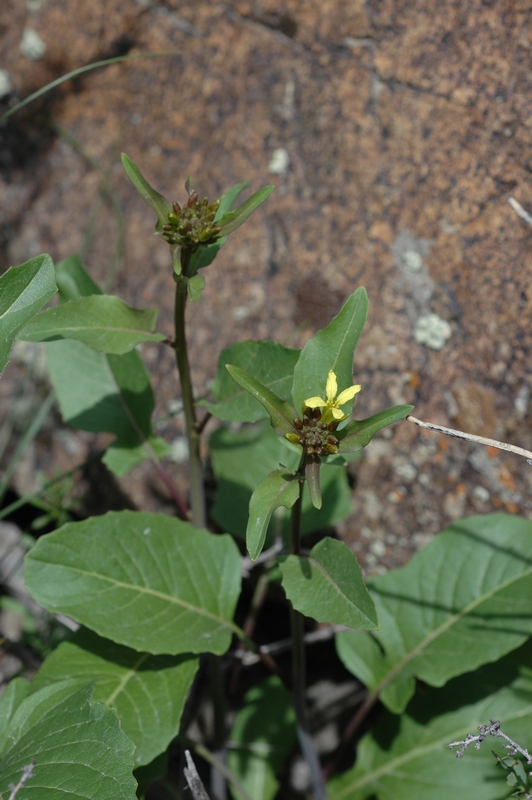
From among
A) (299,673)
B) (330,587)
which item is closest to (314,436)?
(330,587)

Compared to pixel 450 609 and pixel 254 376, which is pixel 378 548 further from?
pixel 254 376

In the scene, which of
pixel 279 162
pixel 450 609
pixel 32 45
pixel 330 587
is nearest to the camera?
pixel 330 587

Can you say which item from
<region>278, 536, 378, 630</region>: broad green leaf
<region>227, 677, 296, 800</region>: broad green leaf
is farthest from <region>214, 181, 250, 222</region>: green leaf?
<region>227, 677, 296, 800</region>: broad green leaf

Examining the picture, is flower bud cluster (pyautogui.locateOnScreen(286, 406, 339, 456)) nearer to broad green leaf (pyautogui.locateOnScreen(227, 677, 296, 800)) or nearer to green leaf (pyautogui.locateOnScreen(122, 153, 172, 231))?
Result: green leaf (pyautogui.locateOnScreen(122, 153, 172, 231))

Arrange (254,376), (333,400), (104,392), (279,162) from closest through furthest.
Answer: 1. (333,400)
2. (254,376)
3. (104,392)
4. (279,162)

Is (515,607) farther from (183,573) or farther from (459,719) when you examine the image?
(183,573)

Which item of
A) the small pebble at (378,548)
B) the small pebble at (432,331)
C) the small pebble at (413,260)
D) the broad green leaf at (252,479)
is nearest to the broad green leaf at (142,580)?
the broad green leaf at (252,479)

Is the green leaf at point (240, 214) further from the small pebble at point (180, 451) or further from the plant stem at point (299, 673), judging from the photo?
the small pebble at point (180, 451)
